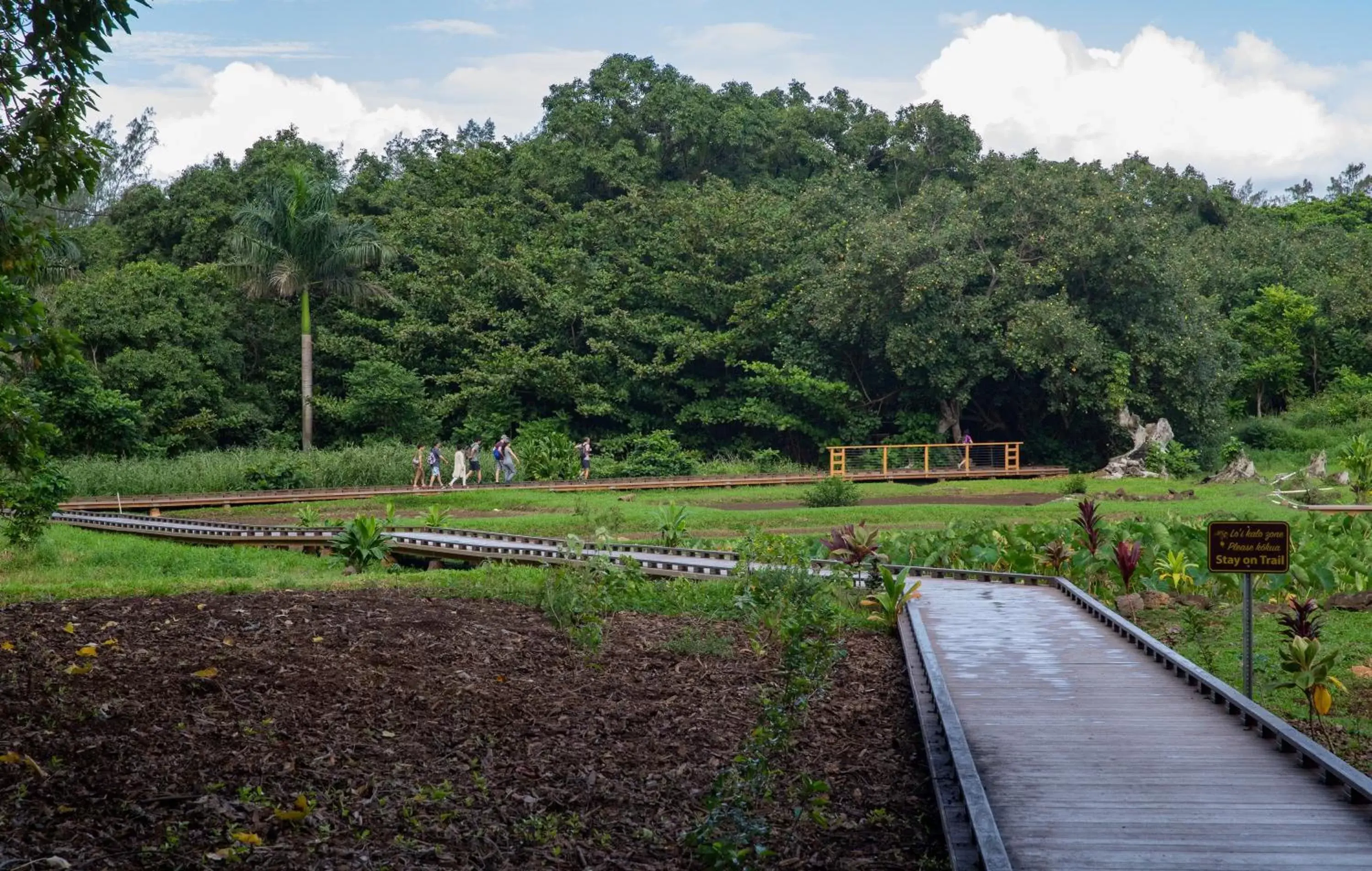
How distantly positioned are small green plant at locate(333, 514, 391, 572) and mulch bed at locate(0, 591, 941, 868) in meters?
5.99

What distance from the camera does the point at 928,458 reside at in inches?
1470

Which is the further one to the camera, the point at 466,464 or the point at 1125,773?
the point at 466,464

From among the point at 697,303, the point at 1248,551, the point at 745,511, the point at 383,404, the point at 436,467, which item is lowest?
the point at 745,511

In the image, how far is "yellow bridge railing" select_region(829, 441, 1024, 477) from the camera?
36.4 meters

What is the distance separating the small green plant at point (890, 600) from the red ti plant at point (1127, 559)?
9.30 feet

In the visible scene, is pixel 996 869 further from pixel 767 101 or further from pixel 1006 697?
pixel 767 101

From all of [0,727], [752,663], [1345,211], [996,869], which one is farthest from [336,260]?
[1345,211]

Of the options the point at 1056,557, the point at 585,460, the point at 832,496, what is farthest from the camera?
the point at 585,460

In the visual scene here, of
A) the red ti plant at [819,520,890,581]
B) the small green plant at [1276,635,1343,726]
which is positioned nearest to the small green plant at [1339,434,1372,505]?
the red ti plant at [819,520,890,581]

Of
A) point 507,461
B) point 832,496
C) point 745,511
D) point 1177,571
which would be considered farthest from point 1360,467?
point 507,461

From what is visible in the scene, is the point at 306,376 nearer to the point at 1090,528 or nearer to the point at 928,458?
the point at 928,458

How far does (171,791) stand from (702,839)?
8.29 feet

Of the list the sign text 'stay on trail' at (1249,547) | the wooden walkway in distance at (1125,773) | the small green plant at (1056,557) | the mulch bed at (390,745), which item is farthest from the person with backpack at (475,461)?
the sign text 'stay on trail' at (1249,547)

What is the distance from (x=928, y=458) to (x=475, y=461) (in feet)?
41.7
